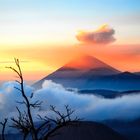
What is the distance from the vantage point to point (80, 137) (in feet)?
583

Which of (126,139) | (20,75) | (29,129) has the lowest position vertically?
(126,139)

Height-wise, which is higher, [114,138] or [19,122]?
[19,122]

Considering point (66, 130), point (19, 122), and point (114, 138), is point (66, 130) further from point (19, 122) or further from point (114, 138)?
point (19, 122)

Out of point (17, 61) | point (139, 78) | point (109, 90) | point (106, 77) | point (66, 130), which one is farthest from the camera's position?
point (66, 130)

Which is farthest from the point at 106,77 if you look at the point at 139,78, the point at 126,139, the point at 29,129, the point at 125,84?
the point at 29,129

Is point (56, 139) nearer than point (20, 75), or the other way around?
point (20, 75)

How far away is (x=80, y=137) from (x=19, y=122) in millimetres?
170989

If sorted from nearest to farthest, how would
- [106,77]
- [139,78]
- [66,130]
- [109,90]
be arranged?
[139,78] → [106,77] → [109,90] → [66,130]

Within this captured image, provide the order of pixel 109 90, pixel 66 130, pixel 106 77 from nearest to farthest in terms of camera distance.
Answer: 1. pixel 106 77
2. pixel 109 90
3. pixel 66 130

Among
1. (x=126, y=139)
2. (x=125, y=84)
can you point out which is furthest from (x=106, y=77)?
(x=126, y=139)

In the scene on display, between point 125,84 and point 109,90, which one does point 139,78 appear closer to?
point 125,84

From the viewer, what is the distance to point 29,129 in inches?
346

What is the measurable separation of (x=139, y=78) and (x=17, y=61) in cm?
11959

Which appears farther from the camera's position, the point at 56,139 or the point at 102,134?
the point at 102,134
